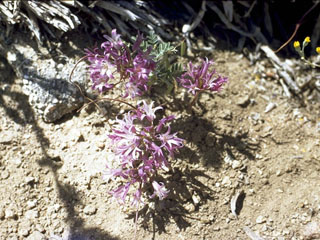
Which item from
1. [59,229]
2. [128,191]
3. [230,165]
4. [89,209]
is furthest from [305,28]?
[59,229]

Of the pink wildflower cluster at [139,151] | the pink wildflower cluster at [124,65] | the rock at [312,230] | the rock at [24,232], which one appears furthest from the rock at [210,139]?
the rock at [24,232]

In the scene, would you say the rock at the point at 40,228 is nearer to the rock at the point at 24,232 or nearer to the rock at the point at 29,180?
the rock at the point at 24,232

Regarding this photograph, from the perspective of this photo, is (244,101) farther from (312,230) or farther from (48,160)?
(48,160)

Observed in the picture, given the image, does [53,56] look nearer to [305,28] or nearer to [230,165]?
[230,165]

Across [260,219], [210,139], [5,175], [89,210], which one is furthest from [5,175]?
[260,219]

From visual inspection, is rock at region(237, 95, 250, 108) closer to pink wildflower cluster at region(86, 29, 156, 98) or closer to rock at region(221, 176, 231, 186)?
rock at region(221, 176, 231, 186)

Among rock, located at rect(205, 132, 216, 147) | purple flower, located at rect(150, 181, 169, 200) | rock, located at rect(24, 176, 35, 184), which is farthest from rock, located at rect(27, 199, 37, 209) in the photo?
rock, located at rect(205, 132, 216, 147)

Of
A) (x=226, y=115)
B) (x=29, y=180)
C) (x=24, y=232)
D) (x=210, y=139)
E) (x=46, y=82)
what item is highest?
(x=226, y=115)

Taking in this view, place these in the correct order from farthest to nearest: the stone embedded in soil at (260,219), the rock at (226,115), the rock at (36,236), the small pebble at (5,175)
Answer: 1. the rock at (226,115)
2. the small pebble at (5,175)
3. the stone embedded in soil at (260,219)
4. the rock at (36,236)
